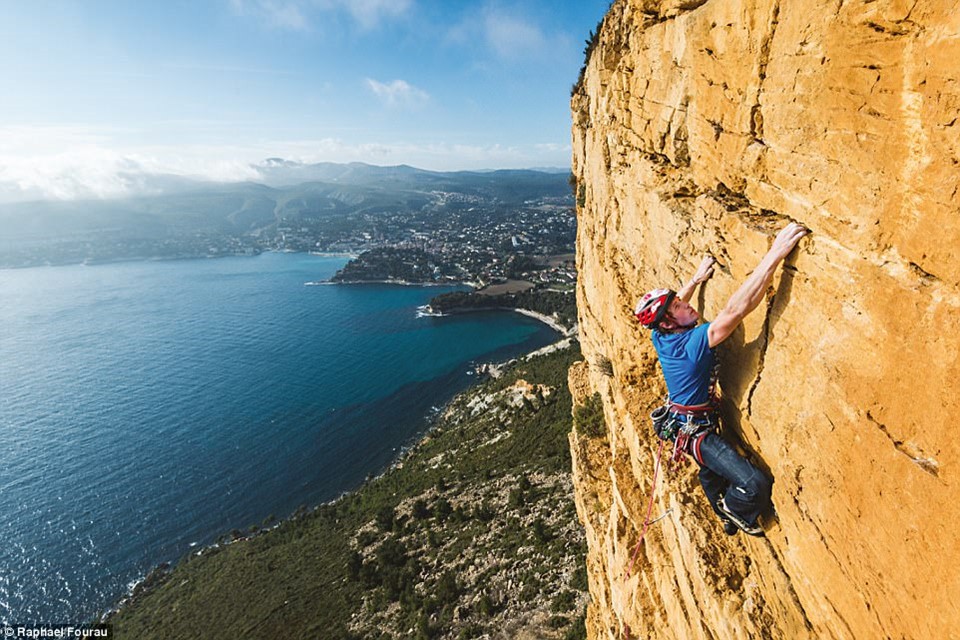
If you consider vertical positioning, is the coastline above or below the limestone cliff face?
below

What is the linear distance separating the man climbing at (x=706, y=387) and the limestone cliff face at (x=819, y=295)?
18 cm

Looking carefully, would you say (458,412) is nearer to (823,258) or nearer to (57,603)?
(57,603)

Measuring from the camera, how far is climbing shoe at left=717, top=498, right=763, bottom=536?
4.42m

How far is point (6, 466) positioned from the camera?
51.2 metres

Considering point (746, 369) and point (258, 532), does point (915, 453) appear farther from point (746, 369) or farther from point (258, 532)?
point (258, 532)

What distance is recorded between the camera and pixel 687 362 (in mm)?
4598

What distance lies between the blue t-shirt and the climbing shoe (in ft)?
3.40

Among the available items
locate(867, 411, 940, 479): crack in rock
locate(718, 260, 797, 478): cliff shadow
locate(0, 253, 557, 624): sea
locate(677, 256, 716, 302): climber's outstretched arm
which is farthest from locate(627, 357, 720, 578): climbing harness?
locate(0, 253, 557, 624): sea

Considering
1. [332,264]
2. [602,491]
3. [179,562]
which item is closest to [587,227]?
[602,491]

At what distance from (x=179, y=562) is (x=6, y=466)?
2999 centimetres

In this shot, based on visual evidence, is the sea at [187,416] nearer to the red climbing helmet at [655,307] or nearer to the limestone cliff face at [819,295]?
the limestone cliff face at [819,295]

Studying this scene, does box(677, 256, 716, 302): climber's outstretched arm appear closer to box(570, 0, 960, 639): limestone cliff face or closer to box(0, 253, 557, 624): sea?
box(570, 0, 960, 639): limestone cliff face

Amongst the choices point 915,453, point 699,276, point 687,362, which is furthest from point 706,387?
point 915,453

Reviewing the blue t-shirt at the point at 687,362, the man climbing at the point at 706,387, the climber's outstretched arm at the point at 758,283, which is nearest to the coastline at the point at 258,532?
the man climbing at the point at 706,387
